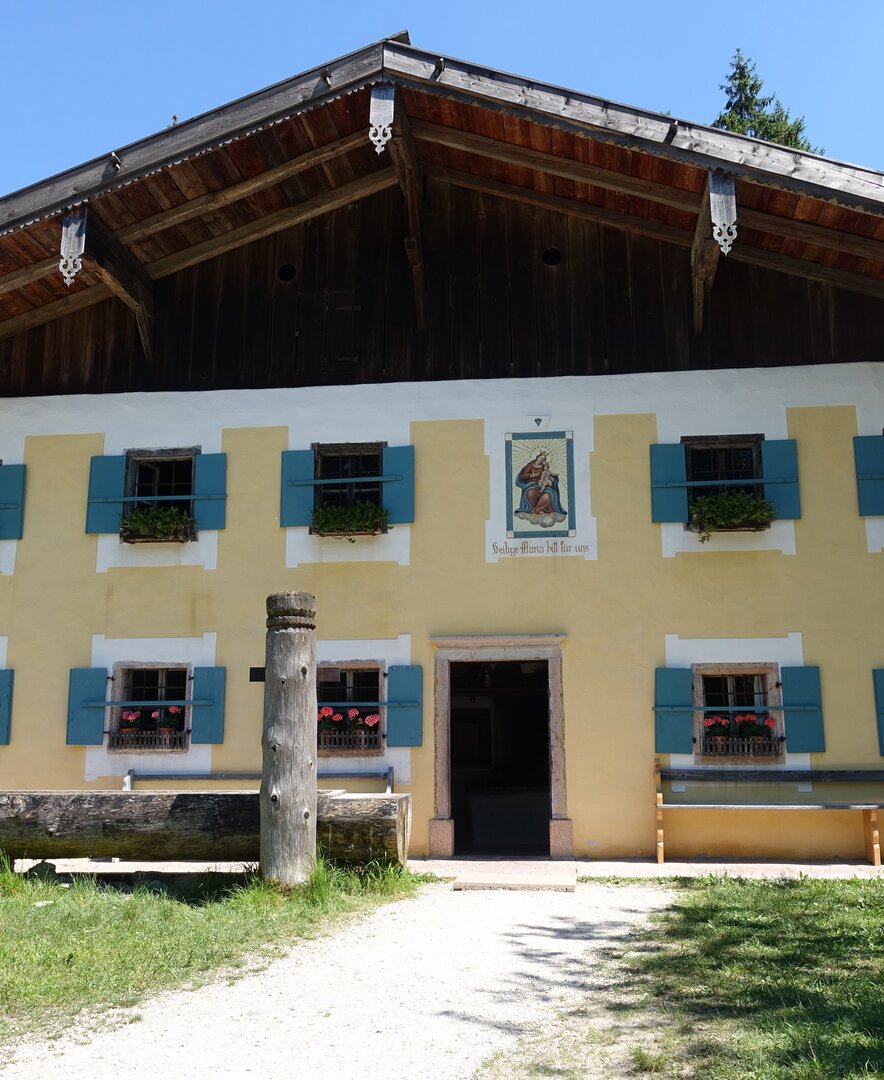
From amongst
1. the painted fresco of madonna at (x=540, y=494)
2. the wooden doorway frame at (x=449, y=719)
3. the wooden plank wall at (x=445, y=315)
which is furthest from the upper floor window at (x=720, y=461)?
the wooden doorway frame at (x=449, y=719)

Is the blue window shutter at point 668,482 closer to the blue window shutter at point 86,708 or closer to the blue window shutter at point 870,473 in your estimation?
the blue window shutter at point 870,473

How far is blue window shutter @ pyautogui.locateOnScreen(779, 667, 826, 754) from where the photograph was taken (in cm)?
1014

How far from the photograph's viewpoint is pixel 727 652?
34.3ft

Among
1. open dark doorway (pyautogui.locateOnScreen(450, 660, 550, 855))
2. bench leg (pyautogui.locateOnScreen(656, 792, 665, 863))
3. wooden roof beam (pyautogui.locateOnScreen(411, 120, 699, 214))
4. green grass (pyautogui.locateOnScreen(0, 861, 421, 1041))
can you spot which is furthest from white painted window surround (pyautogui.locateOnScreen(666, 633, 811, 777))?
wooden roof beam (pyautogui.locateOnScreen(411, 120, 699, 214))

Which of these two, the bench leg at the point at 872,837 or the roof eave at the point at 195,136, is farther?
the roof eave at the point at 195,136

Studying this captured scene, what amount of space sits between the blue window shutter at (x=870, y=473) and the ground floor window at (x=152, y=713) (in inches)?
264

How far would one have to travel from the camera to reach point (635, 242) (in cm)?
1139

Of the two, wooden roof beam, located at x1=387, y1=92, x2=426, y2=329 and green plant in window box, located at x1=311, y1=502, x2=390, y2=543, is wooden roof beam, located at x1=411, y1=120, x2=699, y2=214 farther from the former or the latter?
green plant in window box, located at x1=311, y1=502, x2=390, y2=543

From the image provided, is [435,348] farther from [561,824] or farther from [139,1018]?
[139,1018]

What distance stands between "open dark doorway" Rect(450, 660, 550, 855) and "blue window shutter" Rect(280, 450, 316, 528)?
367 centimetres

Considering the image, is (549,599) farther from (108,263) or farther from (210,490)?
(108,263)

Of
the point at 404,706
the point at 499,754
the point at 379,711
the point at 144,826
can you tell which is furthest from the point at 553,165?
the point at 499,754

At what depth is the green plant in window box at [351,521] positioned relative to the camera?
10.9m

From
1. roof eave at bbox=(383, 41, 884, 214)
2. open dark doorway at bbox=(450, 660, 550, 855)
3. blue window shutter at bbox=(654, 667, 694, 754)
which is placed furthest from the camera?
open dark doorway at bbox=(450, 660, 550, 855)
